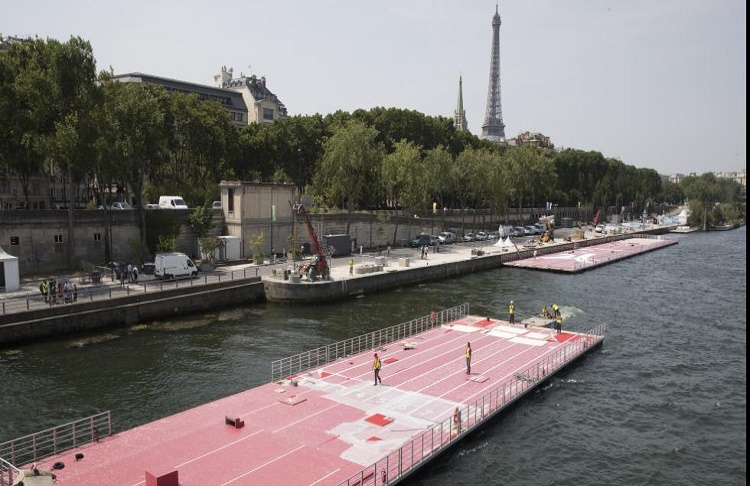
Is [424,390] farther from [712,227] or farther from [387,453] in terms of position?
[712,227]

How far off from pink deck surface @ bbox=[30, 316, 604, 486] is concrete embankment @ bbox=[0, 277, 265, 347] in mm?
16685

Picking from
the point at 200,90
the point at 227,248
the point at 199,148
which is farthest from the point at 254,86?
the point at 227,248

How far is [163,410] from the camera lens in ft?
86.5

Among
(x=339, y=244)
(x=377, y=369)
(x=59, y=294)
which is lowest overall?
(x=377, y=369)

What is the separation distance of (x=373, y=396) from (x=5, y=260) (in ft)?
102

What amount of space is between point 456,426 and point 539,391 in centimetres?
800

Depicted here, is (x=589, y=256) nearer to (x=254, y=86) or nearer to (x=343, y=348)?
(x=343, y=348)

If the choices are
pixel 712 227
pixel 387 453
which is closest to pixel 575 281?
pixel 387 453

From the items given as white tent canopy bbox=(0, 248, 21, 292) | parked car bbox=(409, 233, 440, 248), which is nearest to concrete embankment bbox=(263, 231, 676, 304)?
parked car bbox=(409, 233, 440, 248)

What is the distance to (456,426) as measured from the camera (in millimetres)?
23109

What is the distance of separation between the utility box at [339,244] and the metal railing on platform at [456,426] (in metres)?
36.8

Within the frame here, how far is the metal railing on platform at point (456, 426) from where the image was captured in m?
19.6

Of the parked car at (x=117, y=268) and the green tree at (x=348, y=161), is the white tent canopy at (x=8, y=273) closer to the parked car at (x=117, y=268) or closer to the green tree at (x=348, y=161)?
the parked car at (x=117, y=268)

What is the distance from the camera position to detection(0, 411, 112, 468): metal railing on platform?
2111 cm
